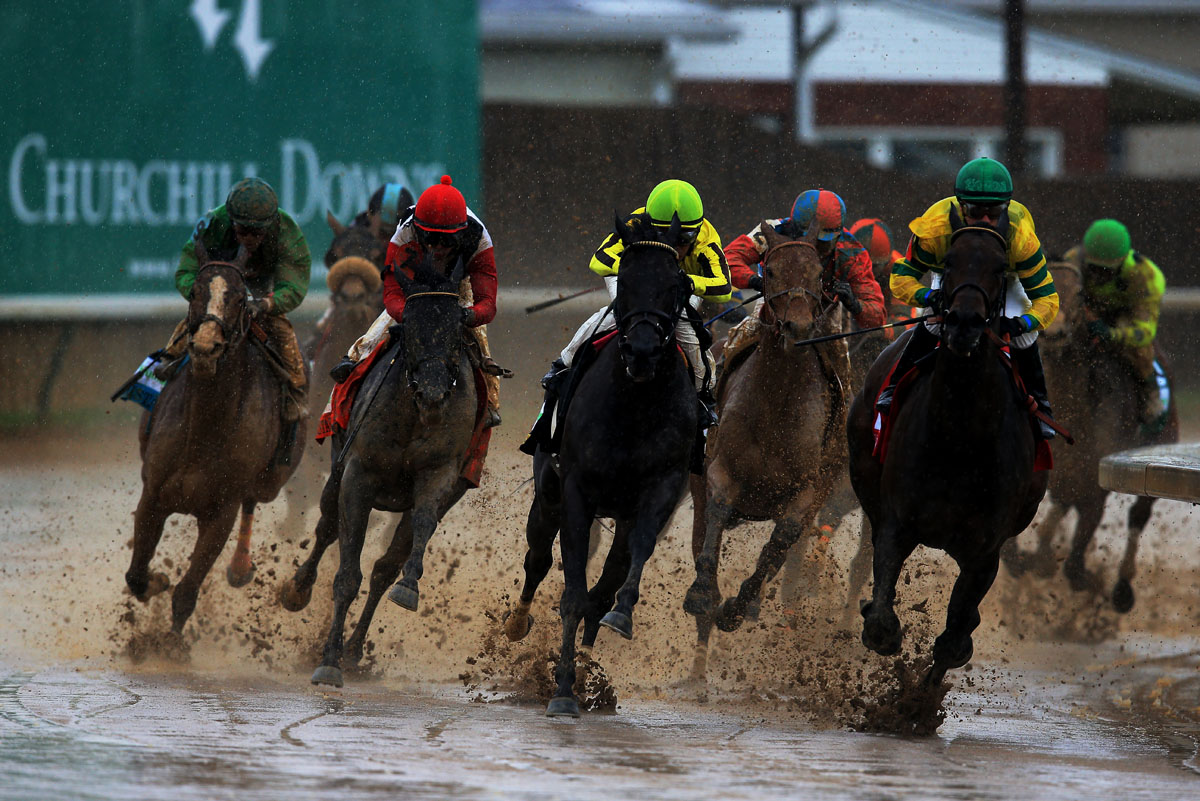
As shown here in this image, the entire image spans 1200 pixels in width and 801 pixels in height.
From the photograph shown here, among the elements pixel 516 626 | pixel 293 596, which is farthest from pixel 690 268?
pixel 293 596

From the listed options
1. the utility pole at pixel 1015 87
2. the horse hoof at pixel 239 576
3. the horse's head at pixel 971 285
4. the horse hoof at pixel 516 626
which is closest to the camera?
the horse's head at pixel 971 285

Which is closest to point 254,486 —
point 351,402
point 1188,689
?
point 351,402

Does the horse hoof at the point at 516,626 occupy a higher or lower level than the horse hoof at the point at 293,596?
lower

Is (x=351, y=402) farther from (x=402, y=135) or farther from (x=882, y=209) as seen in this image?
(x=882, y=209)

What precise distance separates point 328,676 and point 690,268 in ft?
8.10

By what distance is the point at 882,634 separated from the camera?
23.5 ft

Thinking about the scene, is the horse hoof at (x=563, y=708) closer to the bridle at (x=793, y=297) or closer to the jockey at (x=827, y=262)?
the bridle at (x=793, y=297)

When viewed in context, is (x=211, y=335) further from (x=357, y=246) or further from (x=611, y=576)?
(x=357, y=246)

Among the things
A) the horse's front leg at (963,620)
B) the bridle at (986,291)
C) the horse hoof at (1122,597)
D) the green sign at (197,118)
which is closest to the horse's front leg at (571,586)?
the horse's front leg at (963,620)

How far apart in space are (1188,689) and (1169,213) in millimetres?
9688

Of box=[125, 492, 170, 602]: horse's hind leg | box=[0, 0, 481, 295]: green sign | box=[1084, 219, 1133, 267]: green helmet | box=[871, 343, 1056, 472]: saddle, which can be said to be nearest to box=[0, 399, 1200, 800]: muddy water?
box=[125, 492, 170, 602]: horse's hind leg

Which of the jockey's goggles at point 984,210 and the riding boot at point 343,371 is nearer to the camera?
the jockey's goggles at point 984,210

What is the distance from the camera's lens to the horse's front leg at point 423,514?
7.72 metres

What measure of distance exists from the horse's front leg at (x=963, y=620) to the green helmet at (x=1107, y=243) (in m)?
4.89
